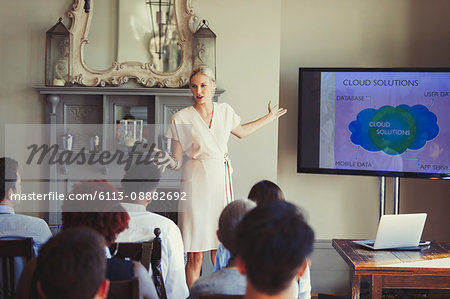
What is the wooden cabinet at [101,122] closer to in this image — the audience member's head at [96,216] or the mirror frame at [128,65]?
the mirror frame at [128,65]

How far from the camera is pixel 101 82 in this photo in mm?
4297

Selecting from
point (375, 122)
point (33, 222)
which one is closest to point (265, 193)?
point (33, 222)

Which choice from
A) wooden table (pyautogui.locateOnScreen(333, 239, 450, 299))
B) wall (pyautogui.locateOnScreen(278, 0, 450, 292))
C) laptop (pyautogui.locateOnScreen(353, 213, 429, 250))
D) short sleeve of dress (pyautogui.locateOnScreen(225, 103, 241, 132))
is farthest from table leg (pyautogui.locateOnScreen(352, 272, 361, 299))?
wall (pyautogui.locateOnScreen(278, 0, 450, 292))

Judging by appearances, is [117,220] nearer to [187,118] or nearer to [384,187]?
[187,118]

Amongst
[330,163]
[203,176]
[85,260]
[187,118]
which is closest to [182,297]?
[203,176]

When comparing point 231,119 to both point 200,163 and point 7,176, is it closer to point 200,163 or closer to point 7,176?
point 200,163

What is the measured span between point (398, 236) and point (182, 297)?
1154 mm

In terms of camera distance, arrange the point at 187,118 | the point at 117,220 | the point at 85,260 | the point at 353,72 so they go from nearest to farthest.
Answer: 1. the point at 85,260
2. the point at 117,220
3. the point at 187,118
4. the point at 353,72

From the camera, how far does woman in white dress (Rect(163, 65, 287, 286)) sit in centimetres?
335

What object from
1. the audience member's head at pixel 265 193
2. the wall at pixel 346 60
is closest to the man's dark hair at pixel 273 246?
the audience member's head at pixel 265 193

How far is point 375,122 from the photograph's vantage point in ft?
13.9

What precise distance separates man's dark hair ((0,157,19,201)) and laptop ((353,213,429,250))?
5.80 ft

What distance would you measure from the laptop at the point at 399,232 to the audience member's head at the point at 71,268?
1.85m

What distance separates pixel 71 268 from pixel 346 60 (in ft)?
12.1
